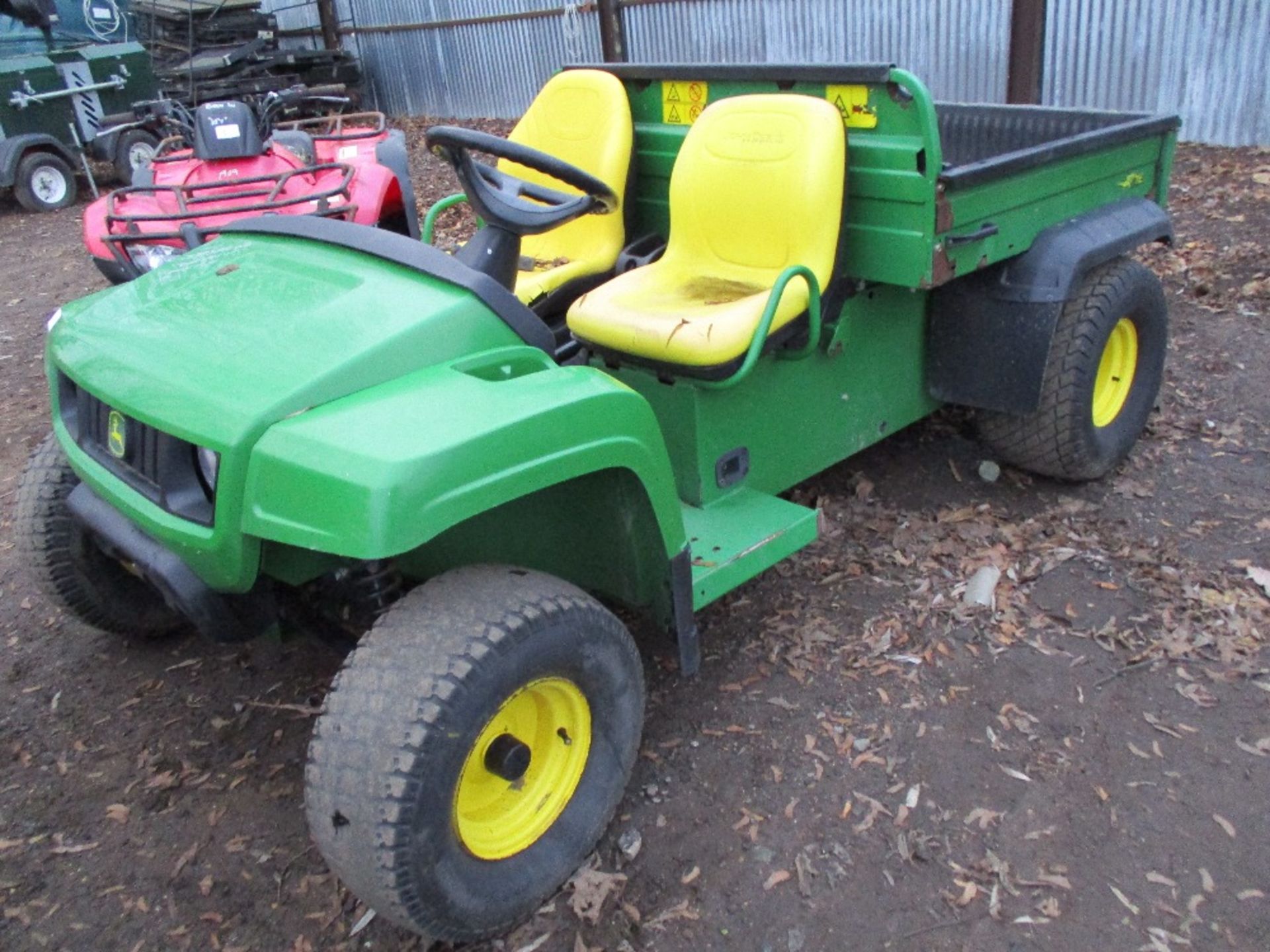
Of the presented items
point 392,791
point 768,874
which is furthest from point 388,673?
point 768,874

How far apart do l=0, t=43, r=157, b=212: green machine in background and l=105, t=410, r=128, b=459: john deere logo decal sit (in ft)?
27.5

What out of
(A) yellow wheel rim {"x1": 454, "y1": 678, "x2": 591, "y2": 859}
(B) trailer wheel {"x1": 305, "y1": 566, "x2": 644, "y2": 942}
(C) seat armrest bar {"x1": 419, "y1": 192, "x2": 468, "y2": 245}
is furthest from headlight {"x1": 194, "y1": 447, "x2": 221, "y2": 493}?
(C) seat armrest bar {"x1": 419, "y1": 192, "x2": 468, "y2": 245}

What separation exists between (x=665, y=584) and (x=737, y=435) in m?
0.68

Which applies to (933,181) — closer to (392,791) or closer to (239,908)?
(392,791)

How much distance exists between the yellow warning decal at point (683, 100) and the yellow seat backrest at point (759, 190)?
0.60ft

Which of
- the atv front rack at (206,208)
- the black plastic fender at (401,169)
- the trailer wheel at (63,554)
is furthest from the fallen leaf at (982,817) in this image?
the black plastic fender at (401,169)

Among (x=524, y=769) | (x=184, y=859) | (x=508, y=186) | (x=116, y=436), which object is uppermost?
(x=508, y=186)

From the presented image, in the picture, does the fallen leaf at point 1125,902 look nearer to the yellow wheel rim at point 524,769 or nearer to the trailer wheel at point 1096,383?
the yellow wheel rim at point 524,769

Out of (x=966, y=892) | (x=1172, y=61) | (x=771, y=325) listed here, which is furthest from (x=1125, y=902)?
(x=1172, y=61)

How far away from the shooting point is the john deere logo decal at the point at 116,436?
2295mm

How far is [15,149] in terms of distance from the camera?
975 cm

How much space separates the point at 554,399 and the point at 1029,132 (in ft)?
8.47

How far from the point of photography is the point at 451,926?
2.10m

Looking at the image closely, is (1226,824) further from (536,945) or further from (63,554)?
(63,554)
